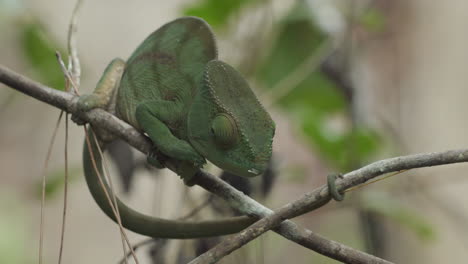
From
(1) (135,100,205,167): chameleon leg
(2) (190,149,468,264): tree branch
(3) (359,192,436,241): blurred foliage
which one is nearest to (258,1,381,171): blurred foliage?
(3) (359,192,436,241): blurred foliage

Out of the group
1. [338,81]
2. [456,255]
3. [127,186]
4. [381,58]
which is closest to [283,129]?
[381,58]

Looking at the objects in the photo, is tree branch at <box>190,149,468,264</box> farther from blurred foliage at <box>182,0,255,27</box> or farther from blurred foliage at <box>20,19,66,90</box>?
blurred foliage at <box>20,19,66,90</box>

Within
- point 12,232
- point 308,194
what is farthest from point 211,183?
point 12,232

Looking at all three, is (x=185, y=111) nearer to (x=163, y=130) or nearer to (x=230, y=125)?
A: (x=163, y=130)

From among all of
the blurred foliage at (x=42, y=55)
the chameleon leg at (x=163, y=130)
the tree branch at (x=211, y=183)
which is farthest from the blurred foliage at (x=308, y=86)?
the tree branch at (x=211, y=183)

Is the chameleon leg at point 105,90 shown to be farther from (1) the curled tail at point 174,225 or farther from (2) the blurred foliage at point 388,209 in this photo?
(2) the blurred foliage at point 388,209

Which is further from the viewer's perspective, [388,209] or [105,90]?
[388,209]
